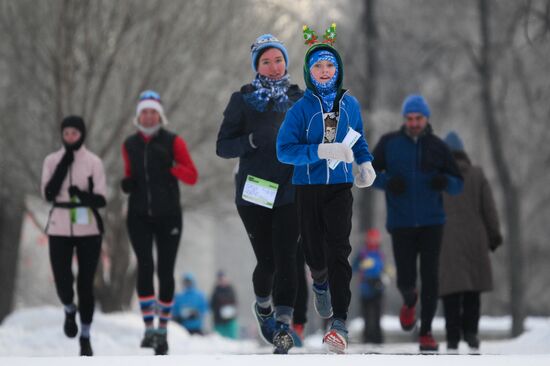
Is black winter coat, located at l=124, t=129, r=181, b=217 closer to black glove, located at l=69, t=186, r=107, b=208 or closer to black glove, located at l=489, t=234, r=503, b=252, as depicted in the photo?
black glove, located at l=69, t=186, r=107, b=208

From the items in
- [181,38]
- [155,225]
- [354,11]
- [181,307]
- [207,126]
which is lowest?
[181,307]

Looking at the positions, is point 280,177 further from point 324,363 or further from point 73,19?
point 73,19

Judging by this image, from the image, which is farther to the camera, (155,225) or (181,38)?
(181,38)

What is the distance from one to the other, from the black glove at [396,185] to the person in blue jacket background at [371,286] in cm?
778

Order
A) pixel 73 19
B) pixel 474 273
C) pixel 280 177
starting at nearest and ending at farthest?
pixel 280 177
pixel 474 273
pixel 73 19

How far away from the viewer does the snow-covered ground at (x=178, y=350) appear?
21.0ft

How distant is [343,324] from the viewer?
7.50m

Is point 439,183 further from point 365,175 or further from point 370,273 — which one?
point 370,273

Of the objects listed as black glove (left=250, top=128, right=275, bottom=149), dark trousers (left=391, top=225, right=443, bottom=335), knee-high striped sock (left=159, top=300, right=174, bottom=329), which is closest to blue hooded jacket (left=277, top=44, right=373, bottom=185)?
black glove (left=250, top=128, right=275, bottom=149)

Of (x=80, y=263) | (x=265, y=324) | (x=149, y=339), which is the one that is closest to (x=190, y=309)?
(x=149, y=339)

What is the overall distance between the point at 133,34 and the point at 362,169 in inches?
363

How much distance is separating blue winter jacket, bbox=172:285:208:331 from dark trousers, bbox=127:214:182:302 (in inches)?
459

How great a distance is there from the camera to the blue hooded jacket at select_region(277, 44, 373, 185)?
770cm

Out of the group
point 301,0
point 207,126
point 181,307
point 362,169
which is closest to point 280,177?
point 362,169
